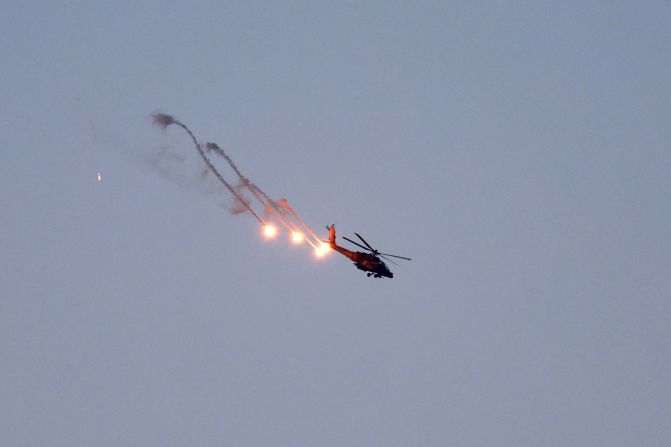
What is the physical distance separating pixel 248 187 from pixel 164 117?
8857 mm

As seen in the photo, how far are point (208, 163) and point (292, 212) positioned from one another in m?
8.01

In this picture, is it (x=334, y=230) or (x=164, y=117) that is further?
(x=334, y=230)

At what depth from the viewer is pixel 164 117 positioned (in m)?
80.0

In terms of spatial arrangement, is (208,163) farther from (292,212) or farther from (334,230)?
(334,230)


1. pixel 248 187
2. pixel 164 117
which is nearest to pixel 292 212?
pixel 248 187

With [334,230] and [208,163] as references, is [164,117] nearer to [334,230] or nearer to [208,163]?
[208,163]

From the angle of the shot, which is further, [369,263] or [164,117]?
[369,263]

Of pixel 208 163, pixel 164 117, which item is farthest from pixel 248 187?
pixel 164 117

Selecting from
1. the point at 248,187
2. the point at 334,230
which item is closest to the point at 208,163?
the point at 248,187

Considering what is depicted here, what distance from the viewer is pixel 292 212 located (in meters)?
84.4

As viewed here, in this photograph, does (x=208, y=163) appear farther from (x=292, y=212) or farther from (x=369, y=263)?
(x=369, y=263)

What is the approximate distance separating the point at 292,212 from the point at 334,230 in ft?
20.4

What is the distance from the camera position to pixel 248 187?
83125mm

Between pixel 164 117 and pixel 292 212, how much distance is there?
42.8ft
